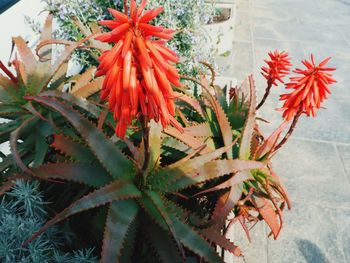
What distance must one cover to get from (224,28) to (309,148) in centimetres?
211

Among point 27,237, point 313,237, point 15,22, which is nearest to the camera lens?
point 27,237

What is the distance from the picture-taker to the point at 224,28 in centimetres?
458

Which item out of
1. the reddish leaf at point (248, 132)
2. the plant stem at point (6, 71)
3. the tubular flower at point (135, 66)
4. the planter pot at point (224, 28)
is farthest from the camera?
the planter pot at point (224, 28)

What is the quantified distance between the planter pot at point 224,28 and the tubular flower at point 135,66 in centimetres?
341

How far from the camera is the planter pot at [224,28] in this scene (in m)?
4.44

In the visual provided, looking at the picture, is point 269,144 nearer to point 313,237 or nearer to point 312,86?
point 312,86

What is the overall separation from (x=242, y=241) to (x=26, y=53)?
1.81 metres

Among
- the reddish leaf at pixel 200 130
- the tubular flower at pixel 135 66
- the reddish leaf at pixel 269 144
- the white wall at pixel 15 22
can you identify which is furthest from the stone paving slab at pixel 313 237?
the white wall at pixel 15 22

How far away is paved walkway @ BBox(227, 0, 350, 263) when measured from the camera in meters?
2.35

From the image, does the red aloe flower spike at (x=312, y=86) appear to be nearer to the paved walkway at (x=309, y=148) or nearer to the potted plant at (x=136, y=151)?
the potted plant at (x=136, y=151)

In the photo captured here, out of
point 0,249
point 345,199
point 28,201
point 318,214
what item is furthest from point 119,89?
point 345,199

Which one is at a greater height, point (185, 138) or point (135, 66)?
point (135, 66)

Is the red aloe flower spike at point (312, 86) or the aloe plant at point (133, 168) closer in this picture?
the aloe plant at point (133, 168)

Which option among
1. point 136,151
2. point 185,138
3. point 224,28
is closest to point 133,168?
point 136,151
